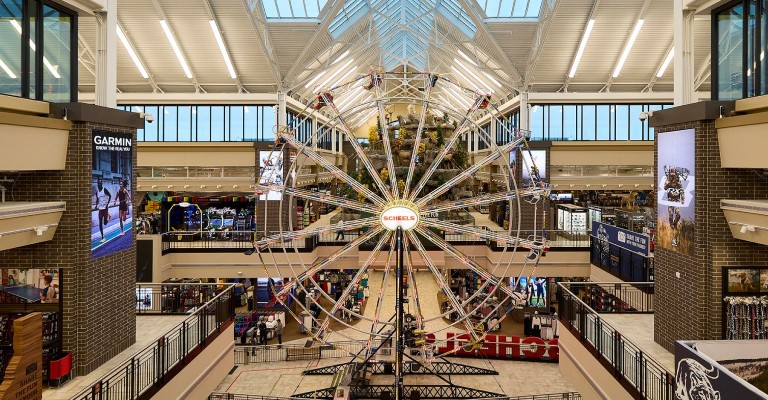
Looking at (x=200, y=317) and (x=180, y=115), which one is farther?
(x=180, y=115)

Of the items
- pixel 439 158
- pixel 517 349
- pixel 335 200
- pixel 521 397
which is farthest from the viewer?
pixel 517 349

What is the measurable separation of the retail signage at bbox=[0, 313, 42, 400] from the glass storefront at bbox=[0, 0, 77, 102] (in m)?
3.99

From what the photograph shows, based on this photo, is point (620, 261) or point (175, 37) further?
point (175, 37)

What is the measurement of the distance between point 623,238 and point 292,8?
56.2 feet

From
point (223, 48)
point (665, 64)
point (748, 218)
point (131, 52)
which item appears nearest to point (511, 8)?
point (665, 64)

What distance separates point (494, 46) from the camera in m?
31.1

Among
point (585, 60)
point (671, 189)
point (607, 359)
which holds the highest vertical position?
point (585, 60)

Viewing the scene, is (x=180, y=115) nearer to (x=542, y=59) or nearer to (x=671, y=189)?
(x=542, y=59)

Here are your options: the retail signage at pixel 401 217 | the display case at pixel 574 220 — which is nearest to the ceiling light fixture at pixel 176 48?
the display case at pixel 574 220

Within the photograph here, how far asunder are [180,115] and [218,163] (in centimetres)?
321

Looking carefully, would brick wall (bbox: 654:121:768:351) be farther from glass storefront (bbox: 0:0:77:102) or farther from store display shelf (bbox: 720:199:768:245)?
glass storefront (bbox: 0:0:77:102)

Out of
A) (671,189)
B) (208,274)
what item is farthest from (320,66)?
(671,189)

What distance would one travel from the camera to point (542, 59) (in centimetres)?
3128

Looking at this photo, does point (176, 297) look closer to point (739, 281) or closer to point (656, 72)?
point (739, 281)
